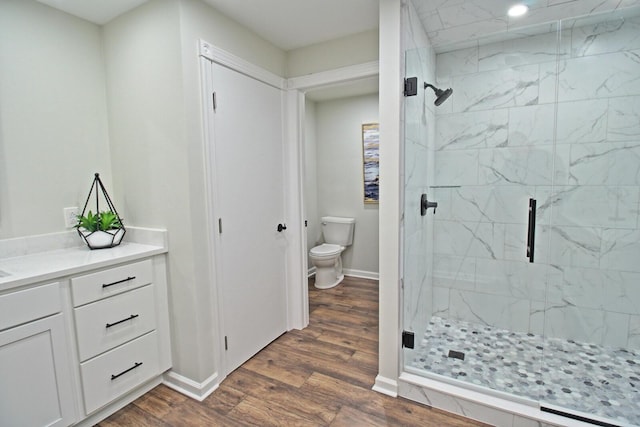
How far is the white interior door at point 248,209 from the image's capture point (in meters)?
1.98

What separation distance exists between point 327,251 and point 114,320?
229 centimetres

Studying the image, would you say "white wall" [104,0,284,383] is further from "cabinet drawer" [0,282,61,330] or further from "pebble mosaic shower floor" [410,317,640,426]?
"pebble mosaic shower floor" [410,317,640,426]

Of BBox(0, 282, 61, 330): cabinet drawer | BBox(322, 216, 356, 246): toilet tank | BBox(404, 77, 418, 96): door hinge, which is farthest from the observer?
BBox(322, 216, 356, 246): toilet tank

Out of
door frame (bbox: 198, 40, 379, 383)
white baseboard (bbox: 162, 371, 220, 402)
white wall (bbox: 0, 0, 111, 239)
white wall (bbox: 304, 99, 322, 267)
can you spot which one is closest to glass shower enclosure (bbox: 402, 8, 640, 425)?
door frame (bbox: 198, 40, 379, 383)

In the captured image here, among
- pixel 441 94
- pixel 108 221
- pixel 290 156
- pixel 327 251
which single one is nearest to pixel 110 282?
pixel 108 221

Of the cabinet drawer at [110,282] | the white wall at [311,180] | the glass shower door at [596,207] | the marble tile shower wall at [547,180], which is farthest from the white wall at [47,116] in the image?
the glass shower door at [596,207]

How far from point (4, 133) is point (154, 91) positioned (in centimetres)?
80

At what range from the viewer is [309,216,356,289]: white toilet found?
3.61m

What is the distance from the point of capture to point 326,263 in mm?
3635

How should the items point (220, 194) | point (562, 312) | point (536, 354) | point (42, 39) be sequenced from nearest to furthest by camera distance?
point (42, 39) < point (220, 194) < point (536, 354) < point (562, 312)

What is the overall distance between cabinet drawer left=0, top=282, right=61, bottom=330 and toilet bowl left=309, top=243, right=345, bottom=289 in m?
2.40

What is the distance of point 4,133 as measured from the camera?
169 cm

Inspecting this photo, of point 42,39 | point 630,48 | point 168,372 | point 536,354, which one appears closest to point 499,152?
point 630,48

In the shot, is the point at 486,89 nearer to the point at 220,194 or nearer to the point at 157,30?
the point at 220,194
